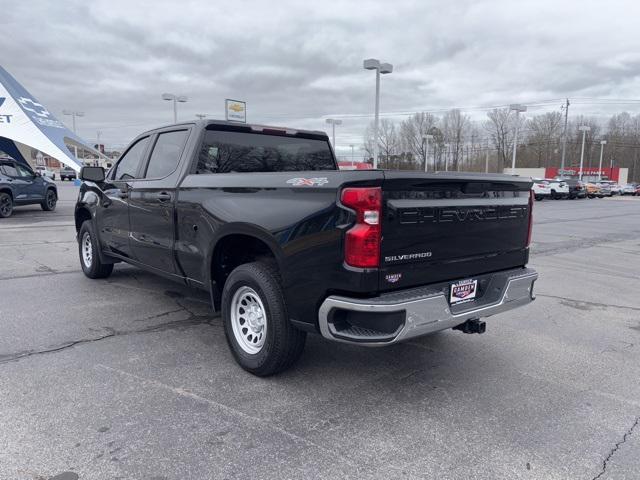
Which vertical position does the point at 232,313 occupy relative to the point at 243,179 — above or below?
below

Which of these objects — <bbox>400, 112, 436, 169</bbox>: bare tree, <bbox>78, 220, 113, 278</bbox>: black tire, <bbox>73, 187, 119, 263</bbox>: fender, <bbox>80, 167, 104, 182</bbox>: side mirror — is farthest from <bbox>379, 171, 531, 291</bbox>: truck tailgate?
<bbox>400, 112, 436, 169</bbox>: bare tree

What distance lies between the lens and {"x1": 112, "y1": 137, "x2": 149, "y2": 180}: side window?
224 inches

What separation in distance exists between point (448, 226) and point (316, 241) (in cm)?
96

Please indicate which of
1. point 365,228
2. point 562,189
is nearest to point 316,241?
point 365,228

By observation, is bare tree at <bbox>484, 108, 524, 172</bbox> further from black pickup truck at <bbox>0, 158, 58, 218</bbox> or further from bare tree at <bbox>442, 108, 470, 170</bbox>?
black pickup truck at <bbox>0, 158, 58, 218</bbox>

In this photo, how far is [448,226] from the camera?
3.55m

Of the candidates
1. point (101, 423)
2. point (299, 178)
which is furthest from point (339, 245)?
point (101, 423)

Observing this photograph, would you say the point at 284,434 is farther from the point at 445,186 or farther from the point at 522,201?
the point at 522,201

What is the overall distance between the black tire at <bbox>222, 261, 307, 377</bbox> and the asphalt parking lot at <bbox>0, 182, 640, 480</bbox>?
147 mm

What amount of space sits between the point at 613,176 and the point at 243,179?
94.3m

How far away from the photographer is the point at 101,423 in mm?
3176

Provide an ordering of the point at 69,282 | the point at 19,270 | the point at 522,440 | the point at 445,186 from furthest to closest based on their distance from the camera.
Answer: the point at 19,270
the point at 69,282
the point at 445,186
the point at 522,440

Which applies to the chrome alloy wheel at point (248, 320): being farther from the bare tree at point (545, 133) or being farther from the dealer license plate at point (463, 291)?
the bare tree at point (545, 133)

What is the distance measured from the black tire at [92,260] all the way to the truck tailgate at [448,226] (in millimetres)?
4811
